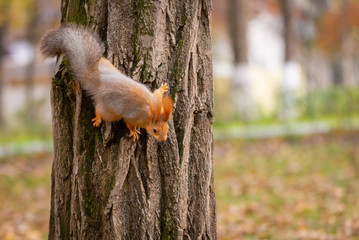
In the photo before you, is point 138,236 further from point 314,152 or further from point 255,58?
point 255,58

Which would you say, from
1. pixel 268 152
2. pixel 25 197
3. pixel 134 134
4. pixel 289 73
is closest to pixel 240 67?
pixel 289 73

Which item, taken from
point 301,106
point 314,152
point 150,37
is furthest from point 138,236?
point 301,106

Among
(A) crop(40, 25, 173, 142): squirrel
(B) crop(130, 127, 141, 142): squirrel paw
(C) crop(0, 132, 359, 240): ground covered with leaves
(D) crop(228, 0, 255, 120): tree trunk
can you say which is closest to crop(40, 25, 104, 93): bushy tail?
(A) crop(40, 25, 173, 142): squirrel

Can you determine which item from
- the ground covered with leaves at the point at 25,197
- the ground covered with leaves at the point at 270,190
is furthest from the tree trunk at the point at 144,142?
the ground covered with leaves at the point at 25,197

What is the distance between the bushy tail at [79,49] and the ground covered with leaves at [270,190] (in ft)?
8.86

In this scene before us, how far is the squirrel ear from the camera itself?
266 centimetres

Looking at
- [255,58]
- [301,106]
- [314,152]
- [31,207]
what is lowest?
[31,207]

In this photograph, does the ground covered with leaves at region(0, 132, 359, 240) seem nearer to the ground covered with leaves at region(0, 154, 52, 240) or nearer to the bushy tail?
the ground covered with leaves at region(0, 154, 52, 240)

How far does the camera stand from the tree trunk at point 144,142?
2.84m

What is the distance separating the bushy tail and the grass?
8.99 ft

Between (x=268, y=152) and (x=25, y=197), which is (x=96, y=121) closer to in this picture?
(x=25, y=197)

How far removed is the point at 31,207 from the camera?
23.1 ft

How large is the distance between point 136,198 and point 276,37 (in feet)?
112

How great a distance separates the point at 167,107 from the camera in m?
2.67
